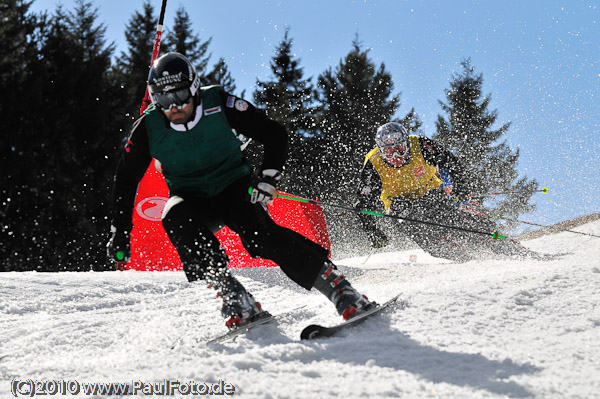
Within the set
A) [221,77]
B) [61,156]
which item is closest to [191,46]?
[221,77]

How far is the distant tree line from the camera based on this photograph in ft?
45.6

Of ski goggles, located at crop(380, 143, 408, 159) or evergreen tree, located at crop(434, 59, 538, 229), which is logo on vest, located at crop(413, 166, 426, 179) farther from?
evergreen tree, located at crop(434, 59, 538, 229)

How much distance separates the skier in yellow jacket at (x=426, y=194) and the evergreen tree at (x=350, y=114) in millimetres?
13466

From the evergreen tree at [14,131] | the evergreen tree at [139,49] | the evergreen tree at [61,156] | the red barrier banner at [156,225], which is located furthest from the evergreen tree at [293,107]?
the red barrier banner at [156,225]

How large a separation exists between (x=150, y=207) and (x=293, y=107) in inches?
665

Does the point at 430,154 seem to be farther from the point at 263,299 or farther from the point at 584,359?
the point at 584,359

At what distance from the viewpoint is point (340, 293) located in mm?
2977

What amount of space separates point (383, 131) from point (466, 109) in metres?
22.9

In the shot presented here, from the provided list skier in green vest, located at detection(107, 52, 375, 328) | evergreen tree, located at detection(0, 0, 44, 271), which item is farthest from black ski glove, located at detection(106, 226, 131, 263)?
evergreen tree, located at detection(0, 0, 44, 271)

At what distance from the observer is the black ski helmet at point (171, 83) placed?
10.6 ft

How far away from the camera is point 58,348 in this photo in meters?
3.03

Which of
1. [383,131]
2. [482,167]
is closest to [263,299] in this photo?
[383,131]

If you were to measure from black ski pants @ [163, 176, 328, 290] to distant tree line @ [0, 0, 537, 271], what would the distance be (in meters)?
5.95

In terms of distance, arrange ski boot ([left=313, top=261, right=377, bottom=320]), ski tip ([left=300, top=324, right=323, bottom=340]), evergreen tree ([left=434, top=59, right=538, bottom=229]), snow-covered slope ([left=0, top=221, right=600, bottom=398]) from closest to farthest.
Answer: snow-covered slope ([left=0, top=221, right=600, bottom=398])
ski tip ([left=300, top=324, right=323, bottom=340])
ski boot ([left=313, top=261, right=377, bottom=320])
evergreen tree ([left=434, top=59, right=538, bottom=229])
